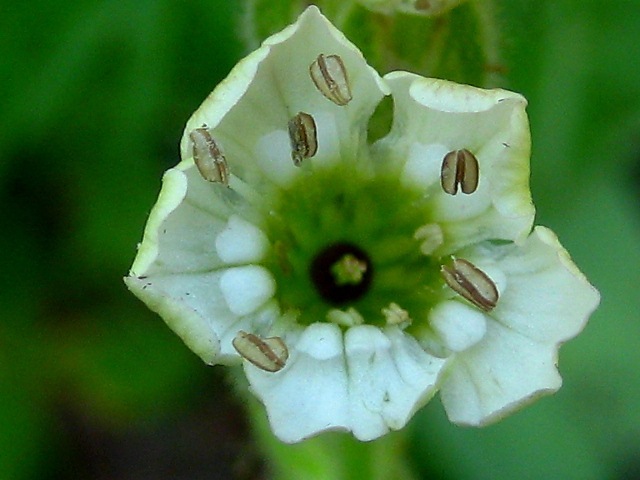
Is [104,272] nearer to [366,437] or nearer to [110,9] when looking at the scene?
[110,9]

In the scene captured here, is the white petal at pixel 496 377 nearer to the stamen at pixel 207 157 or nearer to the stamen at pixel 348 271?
the stamen at pixel 348 271

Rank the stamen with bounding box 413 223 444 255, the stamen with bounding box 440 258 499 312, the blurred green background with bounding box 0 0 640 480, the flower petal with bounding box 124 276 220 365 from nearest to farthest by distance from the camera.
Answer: the flower petal with bounding box 124 276 220 365 → the stamen with bounding box 440 258 499 312 → the stamen with bounding box 413 223 444 255 → the blurred green background with bounding box 0 0 640 480

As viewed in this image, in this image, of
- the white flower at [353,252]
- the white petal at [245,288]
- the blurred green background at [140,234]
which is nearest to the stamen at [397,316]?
the white flower at [353,252]

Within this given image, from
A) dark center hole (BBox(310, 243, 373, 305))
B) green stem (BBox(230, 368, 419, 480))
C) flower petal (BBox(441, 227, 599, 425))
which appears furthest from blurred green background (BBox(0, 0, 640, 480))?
flower petal (BBox(441, 227, 599, 425))

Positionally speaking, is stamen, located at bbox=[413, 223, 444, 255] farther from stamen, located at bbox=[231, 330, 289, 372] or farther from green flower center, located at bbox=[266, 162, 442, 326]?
stamen, located at bbox=[231, 330, 289, 372]

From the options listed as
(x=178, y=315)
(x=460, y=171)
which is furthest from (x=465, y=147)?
(x=178, y=315)
